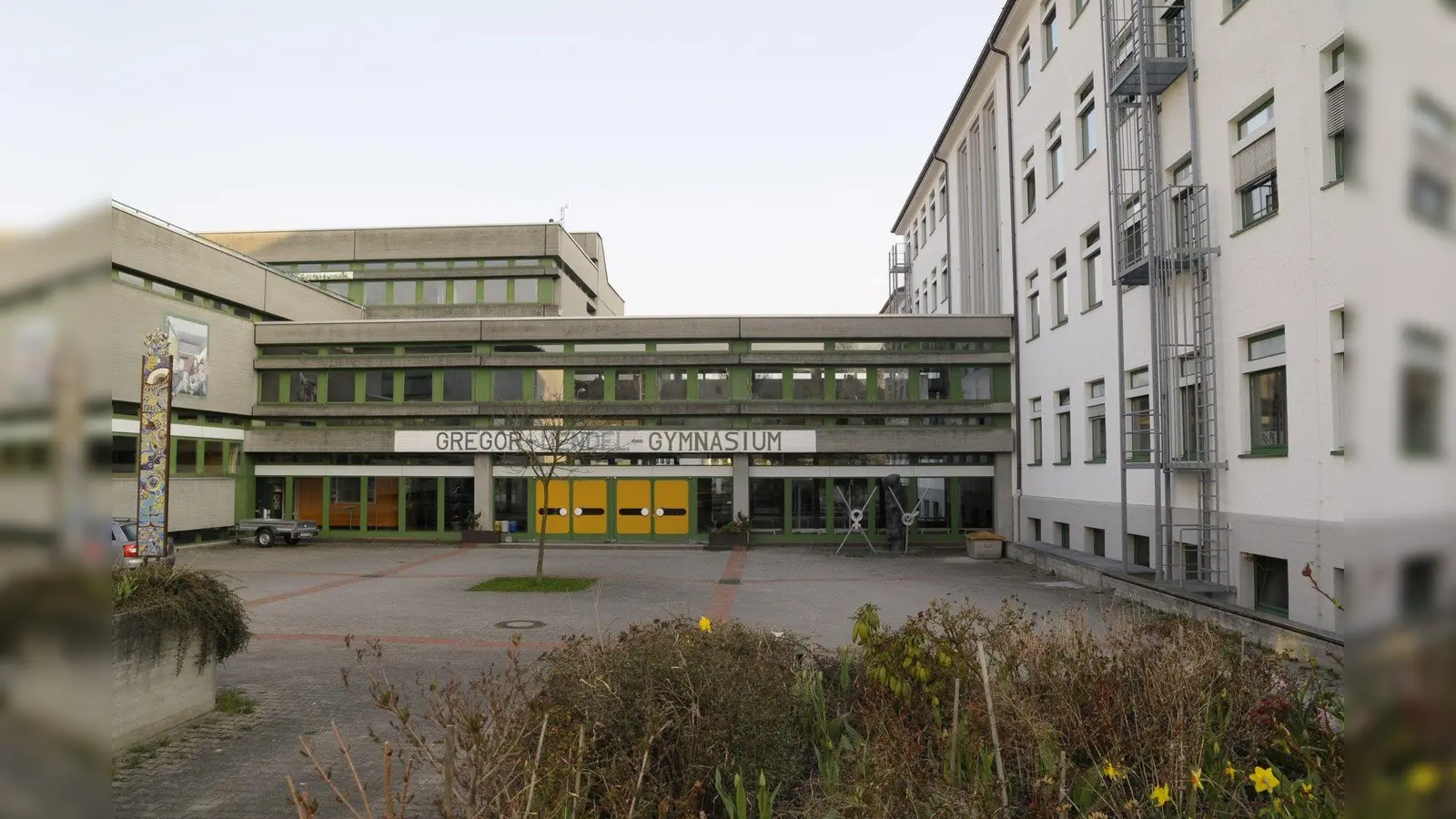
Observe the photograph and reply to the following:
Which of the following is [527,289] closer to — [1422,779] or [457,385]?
[457,385]

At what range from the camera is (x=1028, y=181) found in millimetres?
26469

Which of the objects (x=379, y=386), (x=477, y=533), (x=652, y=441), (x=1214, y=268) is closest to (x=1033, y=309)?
(x=1214, y=268)

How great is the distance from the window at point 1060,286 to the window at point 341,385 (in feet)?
78.7

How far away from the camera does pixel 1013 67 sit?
27438 millimetres

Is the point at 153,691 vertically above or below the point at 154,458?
below

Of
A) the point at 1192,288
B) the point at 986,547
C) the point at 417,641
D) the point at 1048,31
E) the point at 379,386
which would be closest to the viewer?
the point at 417,641

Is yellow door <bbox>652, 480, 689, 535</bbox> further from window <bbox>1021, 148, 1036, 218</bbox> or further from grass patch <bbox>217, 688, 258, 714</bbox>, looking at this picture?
grass patch <bbox>217, 688, 258, 714</bbox>

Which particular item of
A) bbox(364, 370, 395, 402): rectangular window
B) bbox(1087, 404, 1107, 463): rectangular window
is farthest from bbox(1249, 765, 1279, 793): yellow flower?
bbox(364, 370, 395, 402): rectangular window

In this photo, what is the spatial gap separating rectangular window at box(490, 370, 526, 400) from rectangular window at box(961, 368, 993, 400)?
602 inches

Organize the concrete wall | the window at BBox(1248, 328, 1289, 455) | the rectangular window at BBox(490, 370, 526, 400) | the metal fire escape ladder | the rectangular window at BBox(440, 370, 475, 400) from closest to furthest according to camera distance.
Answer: the concrete wall, the window at BBox(1248, 328, 1289, 455), the metal fire escape ladder, the rectangular window at BBox(490, 370, 526, 400), the rectangular window at BBox(440, 370, 475, 400)

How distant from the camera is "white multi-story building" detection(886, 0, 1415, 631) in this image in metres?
12.4

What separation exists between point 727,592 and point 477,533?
561 inches

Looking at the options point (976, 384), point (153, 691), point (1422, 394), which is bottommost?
point (153, 691)

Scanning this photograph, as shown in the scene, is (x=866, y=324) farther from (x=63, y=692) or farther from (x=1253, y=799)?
(x=63, y=692)
